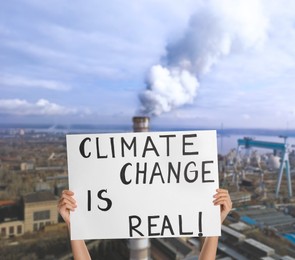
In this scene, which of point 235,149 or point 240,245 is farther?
point 235,149

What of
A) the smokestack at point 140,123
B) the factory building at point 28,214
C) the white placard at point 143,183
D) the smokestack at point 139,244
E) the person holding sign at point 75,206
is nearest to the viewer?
Result: the person holding sign at point 75,206

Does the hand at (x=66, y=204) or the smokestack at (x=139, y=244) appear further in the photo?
the smokestack at (x=139, y=244)

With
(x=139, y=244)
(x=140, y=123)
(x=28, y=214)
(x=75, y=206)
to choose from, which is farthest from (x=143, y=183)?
(x=28, y=214)

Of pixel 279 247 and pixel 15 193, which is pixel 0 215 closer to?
pixel 15 193

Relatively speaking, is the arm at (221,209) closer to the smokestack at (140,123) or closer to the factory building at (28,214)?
the smokestack at (140,123)

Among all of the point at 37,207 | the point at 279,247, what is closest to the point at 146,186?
the point at 279,247

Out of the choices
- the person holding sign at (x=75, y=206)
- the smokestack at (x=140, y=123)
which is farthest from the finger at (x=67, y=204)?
the smokestack at (x=140, y=123)
